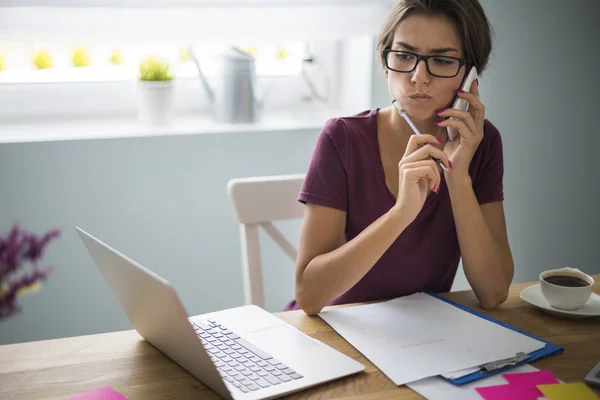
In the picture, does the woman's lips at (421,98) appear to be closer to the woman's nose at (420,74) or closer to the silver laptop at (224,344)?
the woman's nose at (420,74)

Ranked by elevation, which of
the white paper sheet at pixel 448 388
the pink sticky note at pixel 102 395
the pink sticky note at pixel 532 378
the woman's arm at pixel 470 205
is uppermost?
the woman's arm at pixel 470 205

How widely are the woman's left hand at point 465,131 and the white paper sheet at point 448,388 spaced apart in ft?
1.64

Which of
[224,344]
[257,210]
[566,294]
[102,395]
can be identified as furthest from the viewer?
[257,210]

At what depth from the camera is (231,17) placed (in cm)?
211

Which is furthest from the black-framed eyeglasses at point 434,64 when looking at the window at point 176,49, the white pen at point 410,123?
the window at point 176,49

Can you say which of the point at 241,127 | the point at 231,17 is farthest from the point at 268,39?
the point at 241,127

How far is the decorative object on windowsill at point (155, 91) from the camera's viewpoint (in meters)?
2.22

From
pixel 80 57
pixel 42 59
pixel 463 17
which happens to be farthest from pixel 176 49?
pixel 463 17

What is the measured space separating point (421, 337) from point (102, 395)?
503 mm

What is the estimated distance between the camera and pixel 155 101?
2.23m

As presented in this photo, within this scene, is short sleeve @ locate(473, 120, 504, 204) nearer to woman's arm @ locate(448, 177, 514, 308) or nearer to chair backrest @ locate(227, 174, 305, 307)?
woman's arm @ locate(448, 177, 514, 308)

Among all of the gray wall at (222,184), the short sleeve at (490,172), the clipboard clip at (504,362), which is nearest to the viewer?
the clipboard clip at (504,362)

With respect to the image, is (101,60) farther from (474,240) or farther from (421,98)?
(474,240)

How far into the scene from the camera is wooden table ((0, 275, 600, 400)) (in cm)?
102
